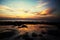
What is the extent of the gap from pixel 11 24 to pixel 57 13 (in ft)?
2.55

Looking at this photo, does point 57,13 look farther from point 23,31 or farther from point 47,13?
point 23,31

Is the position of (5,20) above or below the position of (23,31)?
above

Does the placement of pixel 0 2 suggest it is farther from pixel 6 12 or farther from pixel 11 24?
pixel 11 24

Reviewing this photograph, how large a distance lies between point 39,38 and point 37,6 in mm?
522

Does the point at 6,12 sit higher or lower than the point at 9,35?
higher

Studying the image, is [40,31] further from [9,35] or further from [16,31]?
[9,35]

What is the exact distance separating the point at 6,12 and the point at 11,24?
0.21 metres

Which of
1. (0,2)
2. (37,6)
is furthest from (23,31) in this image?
(0,2)

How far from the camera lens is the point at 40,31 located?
183 centimetres

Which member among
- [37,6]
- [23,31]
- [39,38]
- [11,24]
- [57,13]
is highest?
[37,6]

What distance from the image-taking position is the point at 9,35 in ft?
5.89

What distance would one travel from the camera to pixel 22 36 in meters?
1.80

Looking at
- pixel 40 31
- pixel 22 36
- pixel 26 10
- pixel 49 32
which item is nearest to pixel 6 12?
pixel 26 10

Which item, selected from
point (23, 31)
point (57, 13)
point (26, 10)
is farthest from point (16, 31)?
point (57, 13)
